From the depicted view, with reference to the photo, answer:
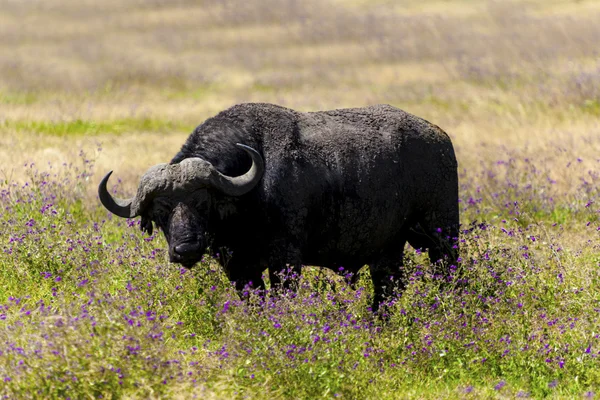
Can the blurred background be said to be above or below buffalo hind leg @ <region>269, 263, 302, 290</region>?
above

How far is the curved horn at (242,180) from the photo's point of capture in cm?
770

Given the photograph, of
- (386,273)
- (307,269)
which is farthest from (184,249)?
(386,273)

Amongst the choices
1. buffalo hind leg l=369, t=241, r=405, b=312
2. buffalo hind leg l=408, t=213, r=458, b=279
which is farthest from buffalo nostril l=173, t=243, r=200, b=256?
buffalo hind leg l=408, t=213, r=458, b=279

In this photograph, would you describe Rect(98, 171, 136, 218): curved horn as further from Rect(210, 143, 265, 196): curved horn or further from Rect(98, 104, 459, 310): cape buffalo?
Rect(210, 143, 265, 196): curved horn

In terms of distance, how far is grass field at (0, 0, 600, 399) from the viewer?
21.4 feet

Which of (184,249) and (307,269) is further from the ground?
(184,249)

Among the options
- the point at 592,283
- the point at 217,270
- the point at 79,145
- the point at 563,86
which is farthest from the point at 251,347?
the point at 563,86

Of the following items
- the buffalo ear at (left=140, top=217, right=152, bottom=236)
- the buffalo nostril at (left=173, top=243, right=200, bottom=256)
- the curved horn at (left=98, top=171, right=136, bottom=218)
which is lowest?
the buffalo nostril at (left=173, top=243, right=200, bottom=256)

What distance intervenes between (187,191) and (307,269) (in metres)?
2.25

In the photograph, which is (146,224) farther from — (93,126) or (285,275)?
(93,126)

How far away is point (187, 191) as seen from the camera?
25.1ft

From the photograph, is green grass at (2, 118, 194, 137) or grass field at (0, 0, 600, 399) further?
green grass at (2, 118, 194, 137)

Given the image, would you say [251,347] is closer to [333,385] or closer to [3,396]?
[333,385]

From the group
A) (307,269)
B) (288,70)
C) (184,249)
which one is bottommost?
(307,269)
